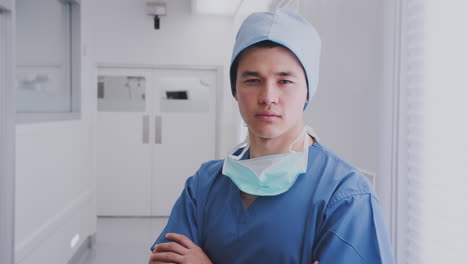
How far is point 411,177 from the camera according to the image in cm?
140

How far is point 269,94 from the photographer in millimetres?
1044

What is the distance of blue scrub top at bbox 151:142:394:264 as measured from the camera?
96 centimetres

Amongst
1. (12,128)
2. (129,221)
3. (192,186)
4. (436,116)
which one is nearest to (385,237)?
(436,116)

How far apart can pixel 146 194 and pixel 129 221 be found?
0.41 metres

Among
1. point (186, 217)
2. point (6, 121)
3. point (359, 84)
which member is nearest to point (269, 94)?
point (186, 217)

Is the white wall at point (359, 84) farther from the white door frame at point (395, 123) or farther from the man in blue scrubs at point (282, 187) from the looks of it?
the man in blue scrubs at point (282, 187)

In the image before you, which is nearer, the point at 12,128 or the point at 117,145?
the point at 12,128

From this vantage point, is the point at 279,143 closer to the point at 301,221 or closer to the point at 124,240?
the point at 301,221

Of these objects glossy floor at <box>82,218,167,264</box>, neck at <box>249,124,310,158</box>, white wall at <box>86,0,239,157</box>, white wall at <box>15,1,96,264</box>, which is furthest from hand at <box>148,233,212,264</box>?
white wall at <box>86,0,239,157</box>

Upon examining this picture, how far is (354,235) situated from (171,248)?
502 mm

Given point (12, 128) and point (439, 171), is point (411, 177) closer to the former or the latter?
point (439, 171)

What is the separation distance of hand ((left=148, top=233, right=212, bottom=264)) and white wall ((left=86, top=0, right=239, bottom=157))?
4083 mm

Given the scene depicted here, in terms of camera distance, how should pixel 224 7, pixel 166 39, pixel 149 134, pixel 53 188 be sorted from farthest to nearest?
pixel 149 134 → pixel 166 39 → pixel 224 7 → pixel 53 188

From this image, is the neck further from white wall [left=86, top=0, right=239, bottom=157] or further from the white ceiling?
white wall [left=86, top=0, right=239, bottom=157]
